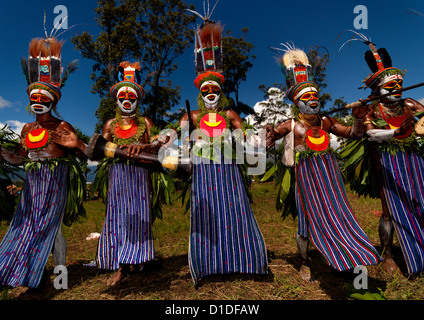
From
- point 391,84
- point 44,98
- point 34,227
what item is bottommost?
point 34,227

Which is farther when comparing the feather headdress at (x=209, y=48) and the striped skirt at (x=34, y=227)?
the feather headdress at (x=209, y=48)

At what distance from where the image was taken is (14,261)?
10.5 ft

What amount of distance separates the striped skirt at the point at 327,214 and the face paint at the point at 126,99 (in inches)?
95.3

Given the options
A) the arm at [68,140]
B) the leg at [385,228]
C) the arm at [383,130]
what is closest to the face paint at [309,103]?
the arm at [383,130]

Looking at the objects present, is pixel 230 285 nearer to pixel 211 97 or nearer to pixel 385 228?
pixel 385 228

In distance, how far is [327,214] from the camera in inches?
127

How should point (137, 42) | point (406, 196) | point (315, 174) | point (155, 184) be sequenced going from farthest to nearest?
point (137, 42) → point (155, 184) → point (406, 196) → point (315, 174)

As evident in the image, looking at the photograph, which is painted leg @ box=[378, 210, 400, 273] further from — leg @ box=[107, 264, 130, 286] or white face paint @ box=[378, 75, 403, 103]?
leg @ box=[107, 264, 130, 286]

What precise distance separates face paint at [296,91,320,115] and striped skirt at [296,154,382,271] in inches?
24.1

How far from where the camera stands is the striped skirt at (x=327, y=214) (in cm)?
293

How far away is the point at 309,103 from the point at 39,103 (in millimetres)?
3598

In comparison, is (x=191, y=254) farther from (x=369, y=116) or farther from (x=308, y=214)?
(x=369, y=116)

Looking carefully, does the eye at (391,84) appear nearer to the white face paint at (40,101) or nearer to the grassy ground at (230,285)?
the grassy ground at (230,285)

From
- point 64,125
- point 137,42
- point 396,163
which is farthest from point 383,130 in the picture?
point 137,42
